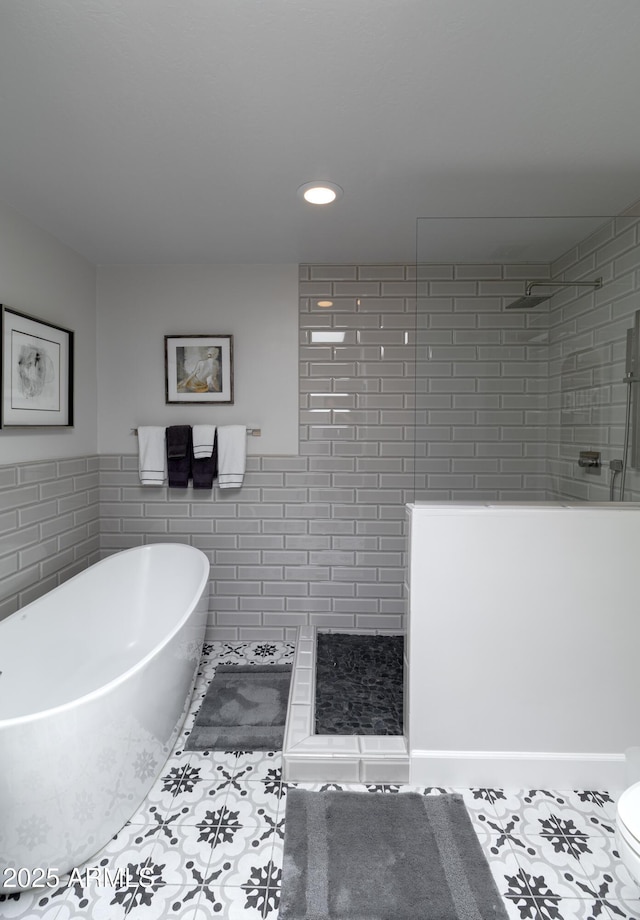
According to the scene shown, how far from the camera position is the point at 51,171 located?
2.04 metres

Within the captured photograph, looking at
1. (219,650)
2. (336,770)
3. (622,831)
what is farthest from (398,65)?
(219,650)

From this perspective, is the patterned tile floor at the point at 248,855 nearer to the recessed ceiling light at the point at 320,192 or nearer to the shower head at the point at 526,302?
the shower head at the point at 526,302

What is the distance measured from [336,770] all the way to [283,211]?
265 cm

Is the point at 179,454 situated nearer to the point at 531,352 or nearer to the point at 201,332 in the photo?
the point at 201,332

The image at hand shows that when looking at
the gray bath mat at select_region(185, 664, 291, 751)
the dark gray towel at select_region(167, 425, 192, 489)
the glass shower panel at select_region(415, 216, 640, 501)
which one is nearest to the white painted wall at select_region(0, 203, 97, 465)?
the dark gray towel at select_region(167, 425, 192, 489)

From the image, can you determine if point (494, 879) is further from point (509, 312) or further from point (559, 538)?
point (509, 312)

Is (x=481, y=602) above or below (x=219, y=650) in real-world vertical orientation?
above

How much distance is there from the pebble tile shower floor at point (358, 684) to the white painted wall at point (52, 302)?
2057 millimetres

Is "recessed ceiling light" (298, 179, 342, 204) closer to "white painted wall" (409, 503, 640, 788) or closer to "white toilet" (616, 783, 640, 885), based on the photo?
"white painted wall" (409, 503, 640, 788)

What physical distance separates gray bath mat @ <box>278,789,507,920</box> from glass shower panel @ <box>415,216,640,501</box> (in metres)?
1.27

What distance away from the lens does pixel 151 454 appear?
3199 mm

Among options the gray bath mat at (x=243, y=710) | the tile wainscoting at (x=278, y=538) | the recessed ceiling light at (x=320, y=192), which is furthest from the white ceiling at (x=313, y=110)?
the gray bath mat at (x=243, y=710)

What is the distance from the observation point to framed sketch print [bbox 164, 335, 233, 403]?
10.6ft

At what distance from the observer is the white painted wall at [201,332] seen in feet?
10.6
